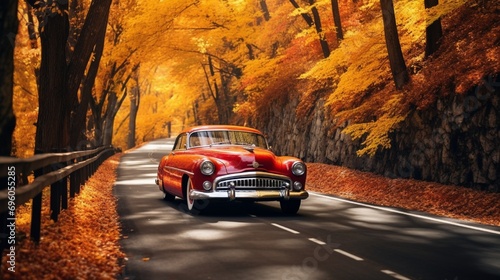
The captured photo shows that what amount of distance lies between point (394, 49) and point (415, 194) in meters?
4.66

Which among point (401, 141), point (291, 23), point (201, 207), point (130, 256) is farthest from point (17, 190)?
point (291, 23)

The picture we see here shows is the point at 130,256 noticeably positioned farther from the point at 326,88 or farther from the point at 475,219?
the point at 326,88

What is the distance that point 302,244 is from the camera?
8195 mm

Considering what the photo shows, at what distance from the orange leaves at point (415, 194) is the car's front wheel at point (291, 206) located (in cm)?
319

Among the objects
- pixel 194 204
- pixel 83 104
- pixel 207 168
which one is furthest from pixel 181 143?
pixel 83 104

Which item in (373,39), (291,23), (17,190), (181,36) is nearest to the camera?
(17,190)

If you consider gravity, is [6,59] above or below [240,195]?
above

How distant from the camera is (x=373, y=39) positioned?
1916 centimetres

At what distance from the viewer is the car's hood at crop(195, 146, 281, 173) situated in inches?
434

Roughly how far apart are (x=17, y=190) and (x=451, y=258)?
5.25 m

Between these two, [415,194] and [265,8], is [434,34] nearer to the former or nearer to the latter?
[415,194]

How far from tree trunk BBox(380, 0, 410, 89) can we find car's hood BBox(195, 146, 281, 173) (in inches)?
278

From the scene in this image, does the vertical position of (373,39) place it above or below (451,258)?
above

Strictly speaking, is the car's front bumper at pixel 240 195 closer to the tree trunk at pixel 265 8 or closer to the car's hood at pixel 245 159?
the car's hood at pixel 245 159
